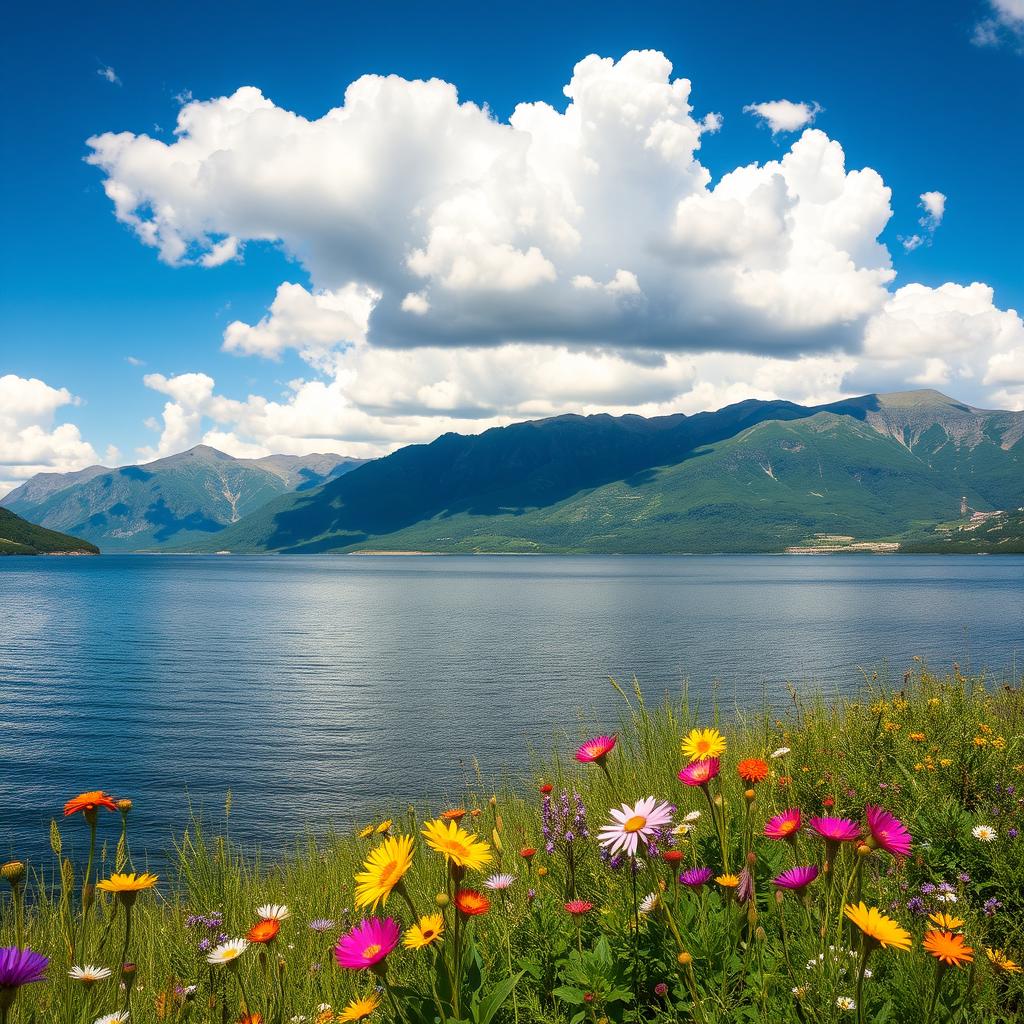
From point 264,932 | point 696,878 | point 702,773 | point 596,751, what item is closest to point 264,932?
point 264,932

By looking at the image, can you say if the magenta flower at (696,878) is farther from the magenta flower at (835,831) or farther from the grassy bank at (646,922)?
the magenta flower at (835,831)

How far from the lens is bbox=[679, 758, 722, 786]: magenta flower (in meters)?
2.87

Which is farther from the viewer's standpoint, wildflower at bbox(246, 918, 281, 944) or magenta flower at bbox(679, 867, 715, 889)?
magenta flower at bbox(679, 867, 715, 889)

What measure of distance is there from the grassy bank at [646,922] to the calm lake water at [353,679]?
14315mm

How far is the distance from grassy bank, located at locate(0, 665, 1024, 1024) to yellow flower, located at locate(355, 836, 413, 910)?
0.4 inches

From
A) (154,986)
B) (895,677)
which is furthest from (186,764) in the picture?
(895,677)

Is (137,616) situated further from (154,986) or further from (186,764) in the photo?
(154,986)

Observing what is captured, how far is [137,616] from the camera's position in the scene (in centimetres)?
8812

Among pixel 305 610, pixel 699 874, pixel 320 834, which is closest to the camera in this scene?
pixel 699 874

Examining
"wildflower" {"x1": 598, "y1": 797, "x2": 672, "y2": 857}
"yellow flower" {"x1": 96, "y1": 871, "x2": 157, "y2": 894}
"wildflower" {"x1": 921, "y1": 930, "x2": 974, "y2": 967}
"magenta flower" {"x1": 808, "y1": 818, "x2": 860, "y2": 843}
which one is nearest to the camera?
"wildflower" {"x1": 921, "y1": 930, "x2": 974, "y2": 967}

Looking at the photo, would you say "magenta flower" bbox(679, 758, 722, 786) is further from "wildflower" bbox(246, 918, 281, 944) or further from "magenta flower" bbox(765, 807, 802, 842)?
"wildflower" bbox(246, 918, 281, 944)

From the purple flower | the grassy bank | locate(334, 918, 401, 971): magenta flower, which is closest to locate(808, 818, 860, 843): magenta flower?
the grassy bank

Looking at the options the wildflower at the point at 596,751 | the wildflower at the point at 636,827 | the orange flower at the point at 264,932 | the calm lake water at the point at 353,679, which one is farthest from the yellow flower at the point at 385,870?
the calm lake water at the point at 353,679

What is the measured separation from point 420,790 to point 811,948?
22387 millimetres
